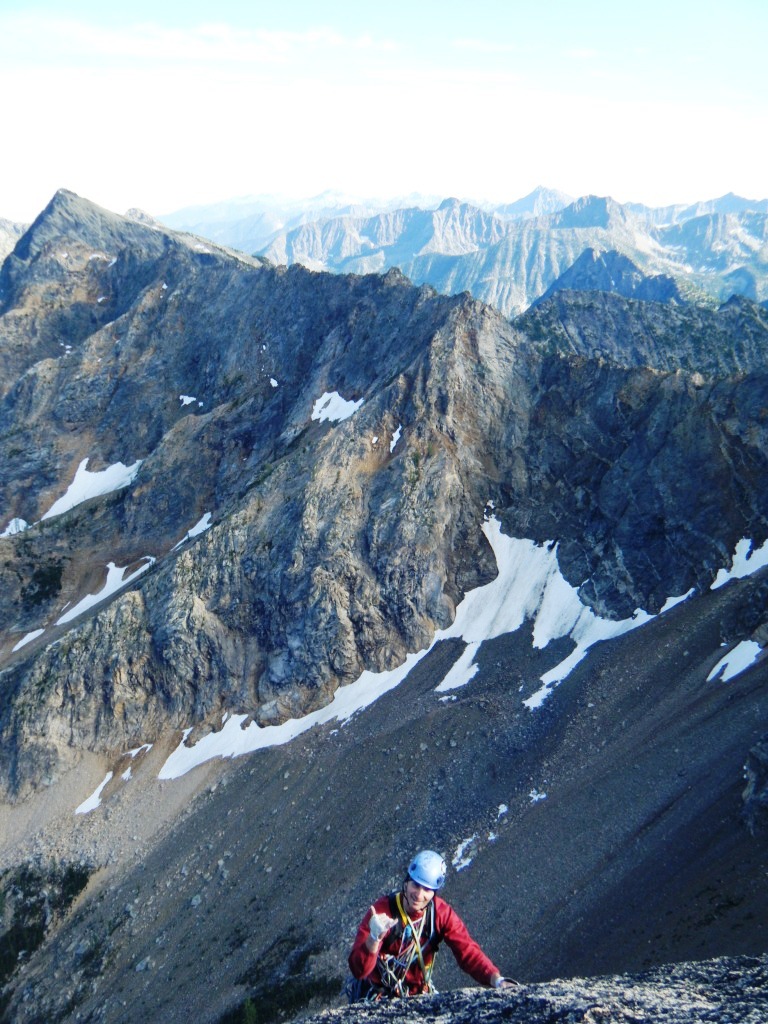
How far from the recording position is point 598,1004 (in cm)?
1253

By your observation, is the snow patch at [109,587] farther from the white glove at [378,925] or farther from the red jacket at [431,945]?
the white glove at [378,925]

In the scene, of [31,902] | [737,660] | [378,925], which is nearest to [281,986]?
[31,902]

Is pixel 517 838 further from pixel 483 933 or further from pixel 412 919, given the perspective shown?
pixel 412 919

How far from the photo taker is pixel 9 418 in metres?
128

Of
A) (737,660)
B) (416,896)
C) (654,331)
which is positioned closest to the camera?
(416,896)

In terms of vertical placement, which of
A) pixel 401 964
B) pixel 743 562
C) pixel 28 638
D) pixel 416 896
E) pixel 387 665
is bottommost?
pixel 743 562

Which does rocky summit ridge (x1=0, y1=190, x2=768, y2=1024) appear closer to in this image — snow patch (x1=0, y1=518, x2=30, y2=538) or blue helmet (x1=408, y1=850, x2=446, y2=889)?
snow patch (x1=0, y1=518, x2=30, y2=538)

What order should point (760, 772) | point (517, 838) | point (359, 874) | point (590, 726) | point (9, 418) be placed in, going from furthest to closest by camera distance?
point (9, 418) → point (590, 726) → point (359, 874) → point (517, 838) → point (760, 772)

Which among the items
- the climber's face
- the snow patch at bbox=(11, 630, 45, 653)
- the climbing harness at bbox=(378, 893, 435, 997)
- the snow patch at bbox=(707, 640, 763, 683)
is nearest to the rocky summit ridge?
the snow patch at bbox=(707, 640, 763, 683)

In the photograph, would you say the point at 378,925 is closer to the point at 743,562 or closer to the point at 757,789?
the point at 757,789

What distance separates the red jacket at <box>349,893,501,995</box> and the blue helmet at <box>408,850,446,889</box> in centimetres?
30

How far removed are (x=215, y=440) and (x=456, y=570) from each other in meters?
49.2

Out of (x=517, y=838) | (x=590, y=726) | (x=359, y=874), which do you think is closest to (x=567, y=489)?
(x=590, y=726)

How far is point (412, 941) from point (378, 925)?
73.6 inches
